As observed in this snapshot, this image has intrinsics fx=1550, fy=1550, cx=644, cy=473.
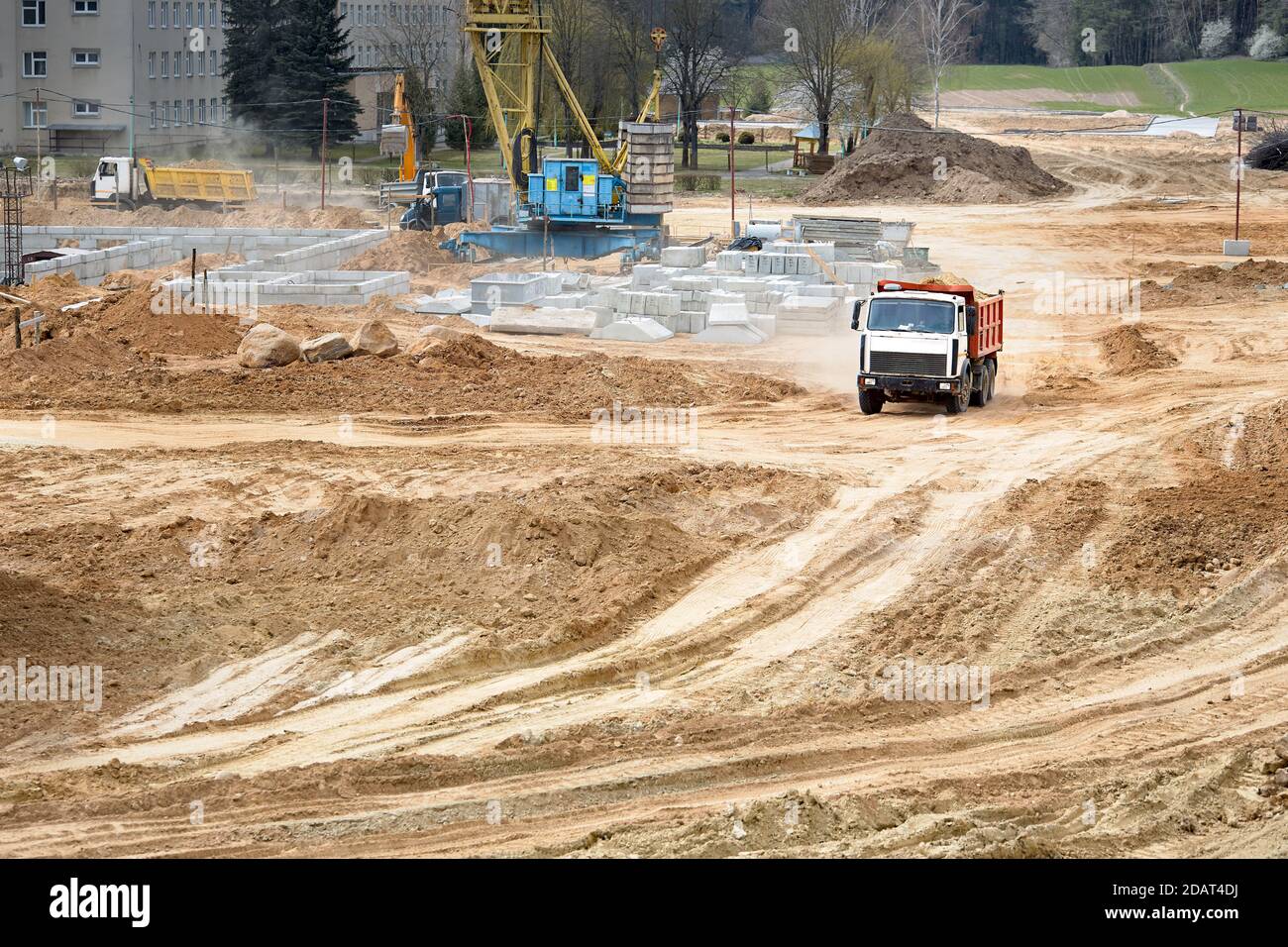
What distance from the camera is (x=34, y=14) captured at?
61375 millimetres

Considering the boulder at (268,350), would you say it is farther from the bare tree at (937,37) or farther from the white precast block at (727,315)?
the bare tree at (937,37)

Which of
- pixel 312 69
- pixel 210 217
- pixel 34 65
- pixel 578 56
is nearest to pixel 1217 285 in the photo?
pixel 210 217

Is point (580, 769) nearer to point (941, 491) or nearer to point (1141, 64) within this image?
point (941, 491)

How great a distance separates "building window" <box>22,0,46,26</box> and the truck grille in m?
51.8

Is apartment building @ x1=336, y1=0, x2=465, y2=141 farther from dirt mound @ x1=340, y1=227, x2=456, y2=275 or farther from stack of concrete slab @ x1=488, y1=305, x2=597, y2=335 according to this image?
stack of concrete slab @ x1=488, y1=305, x2=597, y2=335

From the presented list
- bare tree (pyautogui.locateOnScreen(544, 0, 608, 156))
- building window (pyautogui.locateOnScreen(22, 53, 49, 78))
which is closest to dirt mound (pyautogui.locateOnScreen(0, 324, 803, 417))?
bare tree (pyautogui.locateOnScreen(544, 0, 608, 156))

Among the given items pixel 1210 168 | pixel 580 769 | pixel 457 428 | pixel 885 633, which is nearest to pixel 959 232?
pixel 1210 168

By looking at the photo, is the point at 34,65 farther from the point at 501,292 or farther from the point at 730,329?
the point at 730,329

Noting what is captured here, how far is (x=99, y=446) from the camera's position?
1878 centimetres

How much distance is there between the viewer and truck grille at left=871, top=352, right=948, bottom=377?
65.7 feet

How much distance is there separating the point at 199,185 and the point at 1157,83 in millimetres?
71351

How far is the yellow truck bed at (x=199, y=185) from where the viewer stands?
47750 millimetres

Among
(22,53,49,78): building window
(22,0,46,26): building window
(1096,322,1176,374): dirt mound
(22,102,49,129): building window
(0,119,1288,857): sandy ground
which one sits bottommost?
(0,119,1288,857): sandy ground

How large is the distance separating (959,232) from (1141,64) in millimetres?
78874
